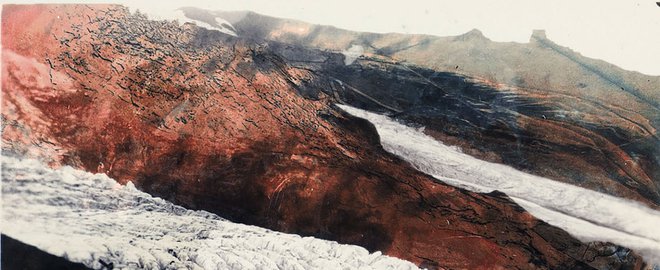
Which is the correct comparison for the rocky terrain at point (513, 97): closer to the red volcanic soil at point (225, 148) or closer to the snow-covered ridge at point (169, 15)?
the snow-covered ridge at point (169, 15)

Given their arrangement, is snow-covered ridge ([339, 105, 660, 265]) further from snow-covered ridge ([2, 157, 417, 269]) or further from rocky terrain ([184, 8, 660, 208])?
snow-covered ridge ([2, 157, 417, 269])

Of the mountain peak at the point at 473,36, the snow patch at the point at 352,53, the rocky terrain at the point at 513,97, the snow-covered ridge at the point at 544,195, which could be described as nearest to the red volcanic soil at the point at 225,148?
the snow-covered ridge at the point at 544,195

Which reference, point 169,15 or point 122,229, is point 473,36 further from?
point 122,229

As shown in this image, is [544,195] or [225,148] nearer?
[225,148]

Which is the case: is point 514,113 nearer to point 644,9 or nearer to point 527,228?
point 527,228

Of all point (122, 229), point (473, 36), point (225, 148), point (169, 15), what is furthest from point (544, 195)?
point (169, 15)

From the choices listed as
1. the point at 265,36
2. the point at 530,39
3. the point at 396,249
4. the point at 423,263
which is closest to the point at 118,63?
the point at 265,36

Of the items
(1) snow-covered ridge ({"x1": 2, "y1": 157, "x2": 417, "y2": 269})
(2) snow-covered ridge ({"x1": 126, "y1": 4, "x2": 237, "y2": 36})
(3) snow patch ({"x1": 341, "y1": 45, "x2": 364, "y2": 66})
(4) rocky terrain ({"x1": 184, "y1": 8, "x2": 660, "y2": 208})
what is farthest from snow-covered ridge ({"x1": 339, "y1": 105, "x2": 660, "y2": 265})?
(2) snow-covered ridge ({"x1": 126, "y1": 4, "x2": 237, "y2": 36})

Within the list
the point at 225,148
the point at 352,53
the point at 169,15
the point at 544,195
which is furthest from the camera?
the point at 352,53
